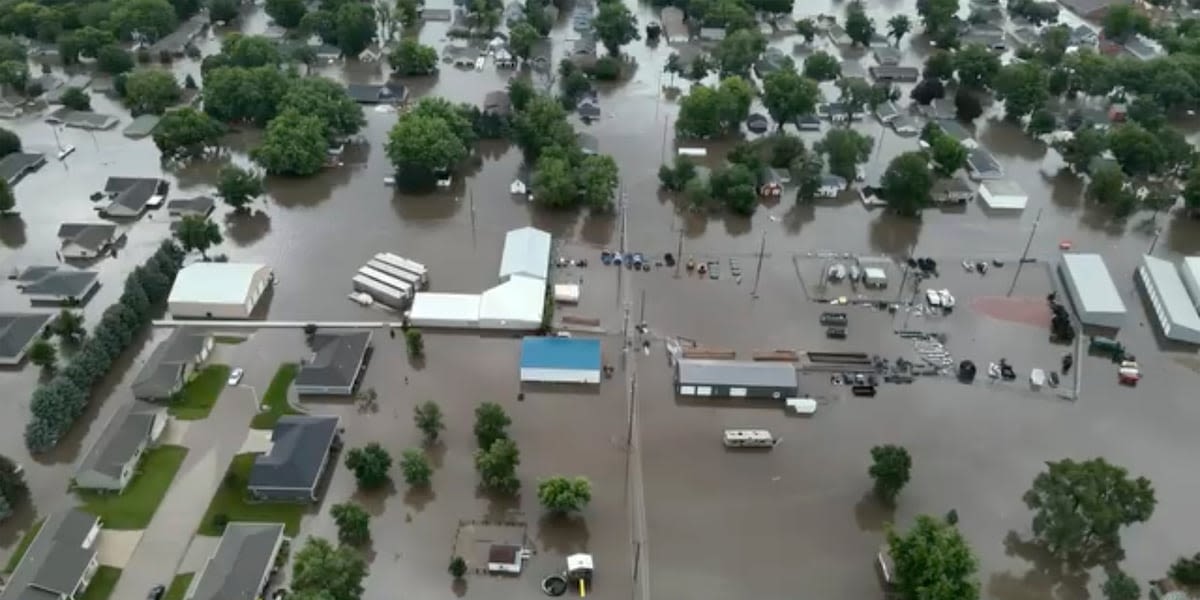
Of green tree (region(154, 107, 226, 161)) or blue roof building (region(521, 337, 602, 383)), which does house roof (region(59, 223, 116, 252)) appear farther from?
blue roof building (region(521, 337, 602, 383))

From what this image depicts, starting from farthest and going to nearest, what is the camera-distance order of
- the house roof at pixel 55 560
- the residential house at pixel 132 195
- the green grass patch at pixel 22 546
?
the residential house at pixel 132 195, the green grass patch at pixel 22 546, the house roof at pixel 55 560

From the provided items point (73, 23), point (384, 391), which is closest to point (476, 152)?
point (384, 391)

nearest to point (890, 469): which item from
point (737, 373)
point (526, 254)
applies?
point (737, 373)

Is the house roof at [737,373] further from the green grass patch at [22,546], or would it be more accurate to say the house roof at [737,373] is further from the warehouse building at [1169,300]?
the green grass patch at [22,546]

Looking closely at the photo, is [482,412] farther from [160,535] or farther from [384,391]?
[160,535]

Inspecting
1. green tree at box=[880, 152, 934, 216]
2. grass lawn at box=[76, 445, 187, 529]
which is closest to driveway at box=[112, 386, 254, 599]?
grass lawn at box=[76, 445, 187, 529]

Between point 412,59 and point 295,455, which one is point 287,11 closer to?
point 412,59

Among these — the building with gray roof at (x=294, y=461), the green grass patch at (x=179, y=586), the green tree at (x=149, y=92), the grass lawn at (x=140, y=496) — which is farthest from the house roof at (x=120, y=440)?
the green tree at (x=149, y=92)
